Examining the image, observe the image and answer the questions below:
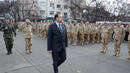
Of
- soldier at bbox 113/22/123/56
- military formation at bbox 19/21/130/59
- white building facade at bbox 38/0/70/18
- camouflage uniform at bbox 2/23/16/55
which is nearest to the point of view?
camouflage uniform at bbox 2/23/16/55

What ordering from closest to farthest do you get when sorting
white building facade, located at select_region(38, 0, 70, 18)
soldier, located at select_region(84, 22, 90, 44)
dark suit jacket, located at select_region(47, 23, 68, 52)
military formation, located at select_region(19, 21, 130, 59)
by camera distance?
dark suit jacket, located at select_region(47, 23, 68, 52)
military formation, located at select_region(19, 21, 130, 59)
soldier, located at select_region(84, 22, 90, 44)
white building facade, located at select_region(38, 0, 70, 18)

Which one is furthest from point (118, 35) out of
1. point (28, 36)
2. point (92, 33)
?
point (92, 33)

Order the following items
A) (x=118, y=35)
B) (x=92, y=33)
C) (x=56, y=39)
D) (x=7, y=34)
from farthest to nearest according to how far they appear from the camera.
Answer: (x=92, y=33) → (x=118, y=35) → (x=7, y=34) → (x=56, y=39)

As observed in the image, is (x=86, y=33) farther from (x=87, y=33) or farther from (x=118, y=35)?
(x=118, y=35)

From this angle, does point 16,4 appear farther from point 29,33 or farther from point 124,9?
point 29,33

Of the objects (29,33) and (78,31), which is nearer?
(29,33)

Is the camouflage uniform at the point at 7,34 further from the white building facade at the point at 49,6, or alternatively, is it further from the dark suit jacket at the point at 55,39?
the white building facade at the point at 49,6

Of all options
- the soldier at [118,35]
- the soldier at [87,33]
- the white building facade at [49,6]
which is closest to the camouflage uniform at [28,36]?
the soldier at [118,35]

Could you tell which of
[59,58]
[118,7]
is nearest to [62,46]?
[59,58]

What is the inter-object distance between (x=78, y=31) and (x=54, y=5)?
48.1 meters

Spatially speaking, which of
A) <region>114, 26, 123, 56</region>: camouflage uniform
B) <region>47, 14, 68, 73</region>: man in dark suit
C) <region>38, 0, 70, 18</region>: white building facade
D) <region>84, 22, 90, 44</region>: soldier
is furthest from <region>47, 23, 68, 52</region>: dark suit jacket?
<region>38, 0, 70, 18</region>: white building facade

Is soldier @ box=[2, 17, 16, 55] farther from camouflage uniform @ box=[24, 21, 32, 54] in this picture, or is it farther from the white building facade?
the white building facade

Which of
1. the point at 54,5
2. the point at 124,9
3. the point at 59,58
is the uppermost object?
the point at 54,5

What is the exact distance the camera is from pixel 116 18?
33.0 meters
